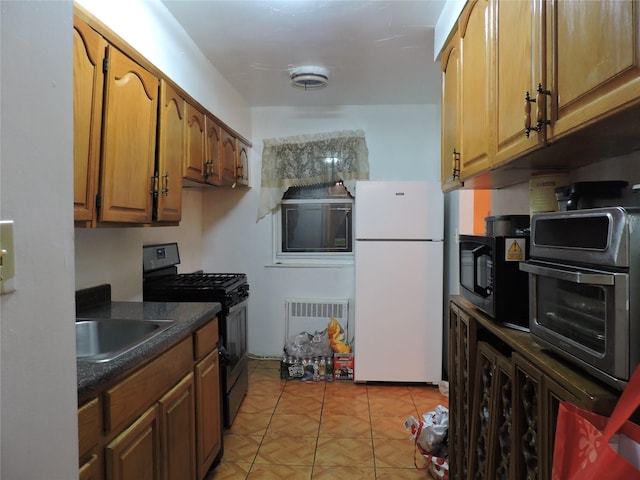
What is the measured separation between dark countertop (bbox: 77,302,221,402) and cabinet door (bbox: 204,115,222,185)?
0.99 meters

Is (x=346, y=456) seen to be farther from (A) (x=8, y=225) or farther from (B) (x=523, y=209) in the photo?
(A) (x=8, y=225)

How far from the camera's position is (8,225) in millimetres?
576

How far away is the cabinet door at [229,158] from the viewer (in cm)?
306

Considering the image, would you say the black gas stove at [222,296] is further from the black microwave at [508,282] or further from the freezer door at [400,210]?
the black microwave at [508,282]

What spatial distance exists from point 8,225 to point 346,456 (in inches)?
86.5

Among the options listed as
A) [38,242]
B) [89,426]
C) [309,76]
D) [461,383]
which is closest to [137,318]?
[89,426]

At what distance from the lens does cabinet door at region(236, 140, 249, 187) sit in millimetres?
3418

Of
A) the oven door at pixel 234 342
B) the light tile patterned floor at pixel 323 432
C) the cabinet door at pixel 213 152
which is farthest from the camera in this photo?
the cabinet door at pixel 213 152

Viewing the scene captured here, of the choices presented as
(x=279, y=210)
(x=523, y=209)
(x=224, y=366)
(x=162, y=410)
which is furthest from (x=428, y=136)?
(x=162, y=410)

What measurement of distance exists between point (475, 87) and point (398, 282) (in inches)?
76.1

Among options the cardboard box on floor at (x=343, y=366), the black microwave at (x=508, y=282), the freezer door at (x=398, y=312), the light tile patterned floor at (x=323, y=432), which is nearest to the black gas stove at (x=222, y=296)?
the light tile patterned floor at (x=323, y=432)

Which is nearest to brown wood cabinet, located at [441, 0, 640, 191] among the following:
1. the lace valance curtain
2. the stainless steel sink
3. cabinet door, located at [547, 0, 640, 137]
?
cabinet door, located at [547, 0, 640, 137]

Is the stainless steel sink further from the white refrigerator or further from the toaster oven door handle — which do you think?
the white refrigerator

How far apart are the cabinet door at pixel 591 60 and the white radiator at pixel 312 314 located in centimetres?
292
